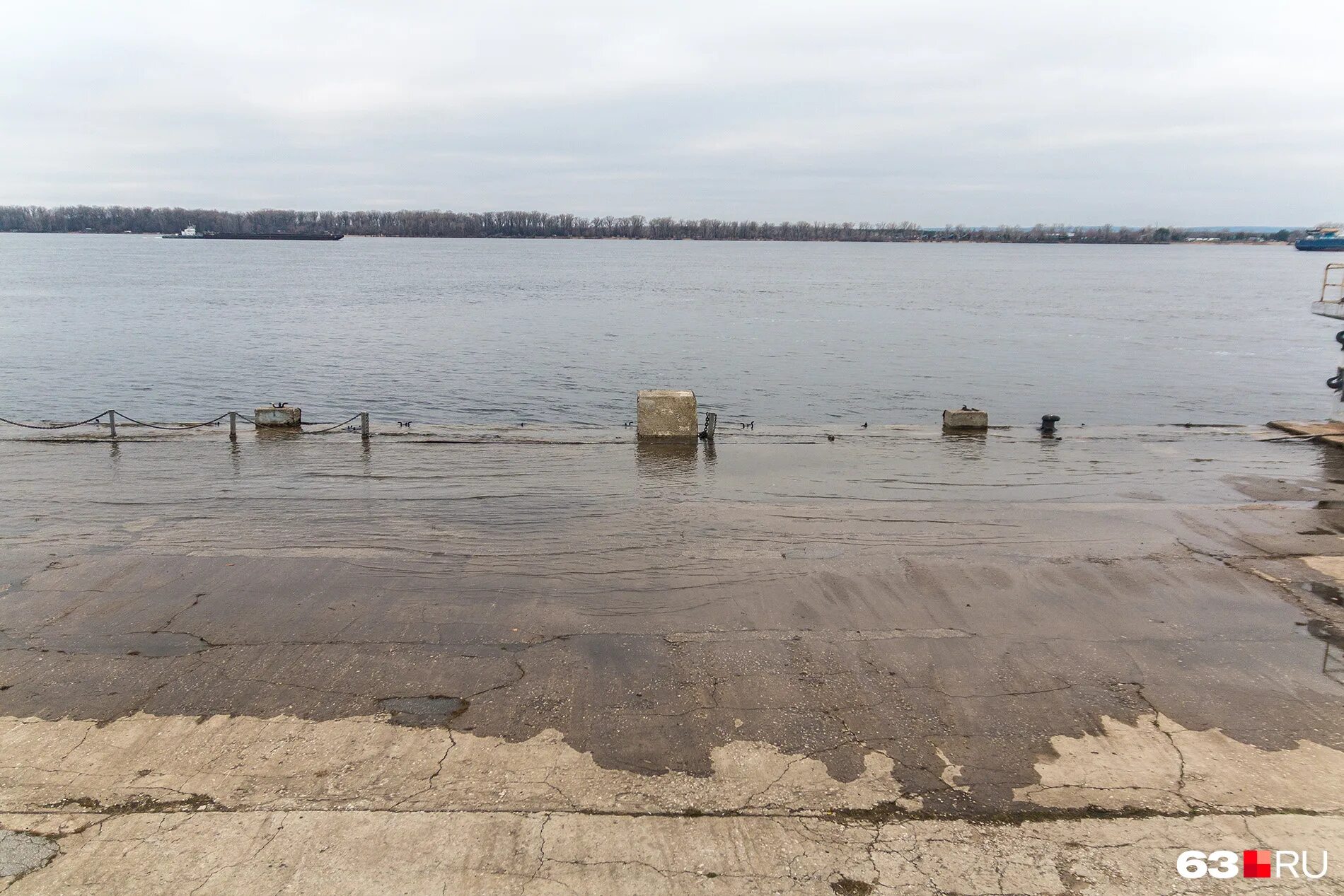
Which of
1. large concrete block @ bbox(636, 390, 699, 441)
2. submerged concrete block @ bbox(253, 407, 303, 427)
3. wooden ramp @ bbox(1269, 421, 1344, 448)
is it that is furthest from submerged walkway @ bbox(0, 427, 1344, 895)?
wooden ramp @ bbox(1269, 421, 1344, 448)

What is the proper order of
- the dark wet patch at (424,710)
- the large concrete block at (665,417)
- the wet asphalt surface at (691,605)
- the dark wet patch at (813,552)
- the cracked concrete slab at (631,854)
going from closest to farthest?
the cracked concrete slab at (631,854) → the dark wet patch at (424,710) → the wet asphalt surface at (691,605) → the dark wet patch at (813,552) → the large concrete block at (665,417)

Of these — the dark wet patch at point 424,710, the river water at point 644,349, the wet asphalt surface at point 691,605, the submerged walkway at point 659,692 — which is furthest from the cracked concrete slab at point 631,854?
the river water at point 644,349

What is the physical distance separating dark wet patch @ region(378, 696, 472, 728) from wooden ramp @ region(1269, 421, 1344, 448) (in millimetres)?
18567

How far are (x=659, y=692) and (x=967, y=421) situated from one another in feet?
46.0

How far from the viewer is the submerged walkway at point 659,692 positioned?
16.9 feet

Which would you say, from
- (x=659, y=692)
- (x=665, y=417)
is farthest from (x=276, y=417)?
(x=659, y=692)

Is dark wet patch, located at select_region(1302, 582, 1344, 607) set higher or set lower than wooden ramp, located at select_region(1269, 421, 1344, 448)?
lower

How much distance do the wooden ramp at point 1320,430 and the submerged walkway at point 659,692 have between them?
6.55 m

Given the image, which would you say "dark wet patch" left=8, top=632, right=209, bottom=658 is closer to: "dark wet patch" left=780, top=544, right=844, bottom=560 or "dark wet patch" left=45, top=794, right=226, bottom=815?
"dark wet patch" left=45, top=794, right=226, bottom=815

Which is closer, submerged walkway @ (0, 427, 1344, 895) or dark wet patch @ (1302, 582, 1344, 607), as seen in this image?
submerged walkway @ (0, 427, 1344, 895)

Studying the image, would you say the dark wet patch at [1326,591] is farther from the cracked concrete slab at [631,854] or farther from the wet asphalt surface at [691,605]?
the cracked concrete slab at [631,854]

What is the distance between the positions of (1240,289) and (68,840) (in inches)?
4953

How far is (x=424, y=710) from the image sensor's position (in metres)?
6.67

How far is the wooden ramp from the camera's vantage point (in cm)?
1783
